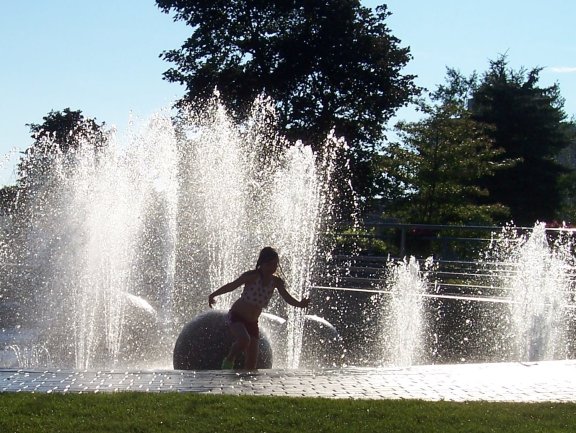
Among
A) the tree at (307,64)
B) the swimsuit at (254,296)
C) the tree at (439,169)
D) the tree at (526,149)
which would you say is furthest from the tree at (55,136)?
the swimsuit at (254,296)

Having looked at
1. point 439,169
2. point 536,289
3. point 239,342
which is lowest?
point 239,342

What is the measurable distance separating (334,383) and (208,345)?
191 cm

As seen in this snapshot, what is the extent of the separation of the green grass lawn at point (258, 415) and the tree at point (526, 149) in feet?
127

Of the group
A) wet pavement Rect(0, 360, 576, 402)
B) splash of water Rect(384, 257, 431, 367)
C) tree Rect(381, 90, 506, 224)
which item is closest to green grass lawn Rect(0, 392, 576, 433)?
wet pavement Rect(0, 360, 576, 402)

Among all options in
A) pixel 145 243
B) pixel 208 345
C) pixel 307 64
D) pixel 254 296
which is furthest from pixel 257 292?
pixel 307 64

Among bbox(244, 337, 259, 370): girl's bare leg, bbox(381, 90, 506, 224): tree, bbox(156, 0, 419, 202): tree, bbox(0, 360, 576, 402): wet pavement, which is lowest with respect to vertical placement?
bbox(0, 360, 576, 402): wet pavement

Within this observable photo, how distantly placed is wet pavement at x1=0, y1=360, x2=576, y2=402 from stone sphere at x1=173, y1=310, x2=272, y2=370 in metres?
1.10

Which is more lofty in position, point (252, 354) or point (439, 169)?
point (439, 169)

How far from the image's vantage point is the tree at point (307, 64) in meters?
36.8

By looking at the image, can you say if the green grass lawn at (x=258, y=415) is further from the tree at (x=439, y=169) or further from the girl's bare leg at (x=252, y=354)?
the tree at (x=439, y=169)

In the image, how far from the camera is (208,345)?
8766 millimetres

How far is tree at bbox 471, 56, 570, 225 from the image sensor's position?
44531 millimetres

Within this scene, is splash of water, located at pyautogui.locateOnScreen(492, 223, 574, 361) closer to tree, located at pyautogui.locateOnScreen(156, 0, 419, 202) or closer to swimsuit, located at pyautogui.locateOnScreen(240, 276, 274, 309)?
swimsuit, located at pyautogui.locateOnScreen(240, 276, 274, 309)

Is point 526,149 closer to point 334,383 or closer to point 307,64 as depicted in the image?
point 307,64
